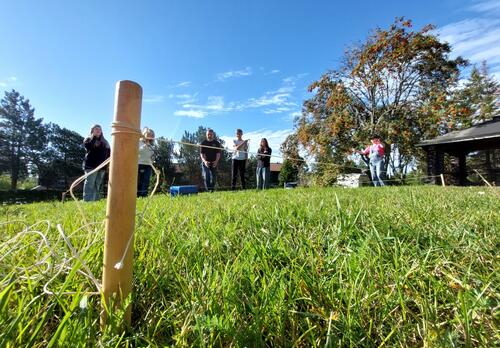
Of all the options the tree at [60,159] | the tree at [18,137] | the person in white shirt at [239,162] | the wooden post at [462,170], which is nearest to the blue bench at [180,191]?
the person in white shirt at [239,162]

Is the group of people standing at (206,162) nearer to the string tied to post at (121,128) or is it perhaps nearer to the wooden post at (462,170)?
the string tied to post at (121,128)

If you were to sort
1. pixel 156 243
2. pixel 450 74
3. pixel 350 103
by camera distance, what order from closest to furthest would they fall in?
pixel 156 243 → pixel 450 74 → pixel 350 103

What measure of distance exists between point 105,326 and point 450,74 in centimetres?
2334

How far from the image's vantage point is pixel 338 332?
80cm

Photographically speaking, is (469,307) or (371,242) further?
(371,242)

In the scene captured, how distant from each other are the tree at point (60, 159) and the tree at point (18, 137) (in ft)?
4.18

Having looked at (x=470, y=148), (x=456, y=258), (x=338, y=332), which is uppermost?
(x=470, y=148)

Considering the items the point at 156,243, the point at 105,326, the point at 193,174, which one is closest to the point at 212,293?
the point at 105,326

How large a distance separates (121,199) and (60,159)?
58.4m

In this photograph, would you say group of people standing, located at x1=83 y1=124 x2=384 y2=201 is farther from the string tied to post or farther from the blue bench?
the string tied to post

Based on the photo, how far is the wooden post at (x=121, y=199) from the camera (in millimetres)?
835

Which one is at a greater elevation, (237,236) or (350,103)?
(350,103)

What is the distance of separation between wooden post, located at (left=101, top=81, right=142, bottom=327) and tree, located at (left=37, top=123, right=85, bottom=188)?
52.3 meters

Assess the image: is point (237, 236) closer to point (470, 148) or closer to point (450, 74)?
point (470, 148)
